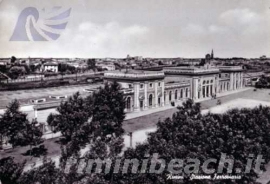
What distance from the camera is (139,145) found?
9.10 meters

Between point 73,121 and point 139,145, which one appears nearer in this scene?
point 139,145

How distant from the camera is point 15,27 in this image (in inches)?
505

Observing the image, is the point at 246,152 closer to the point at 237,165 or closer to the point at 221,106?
the point at 237,165

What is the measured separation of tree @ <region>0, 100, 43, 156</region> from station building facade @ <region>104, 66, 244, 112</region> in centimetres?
982

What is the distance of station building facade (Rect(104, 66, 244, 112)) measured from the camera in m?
23.1

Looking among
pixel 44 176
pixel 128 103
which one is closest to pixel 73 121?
pixel 44 176

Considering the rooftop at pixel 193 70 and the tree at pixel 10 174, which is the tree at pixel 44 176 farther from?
the rooftop at pixel 193 70

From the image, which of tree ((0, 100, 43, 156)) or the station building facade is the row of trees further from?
the station building facade

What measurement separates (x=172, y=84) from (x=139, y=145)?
17.9 metres

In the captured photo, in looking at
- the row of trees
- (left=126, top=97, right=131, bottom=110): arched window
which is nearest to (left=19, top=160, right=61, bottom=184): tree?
the row of trees

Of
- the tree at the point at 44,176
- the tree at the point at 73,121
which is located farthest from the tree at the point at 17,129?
the tree at the point at 44,176

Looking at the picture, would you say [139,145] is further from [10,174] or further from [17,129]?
[17,129]

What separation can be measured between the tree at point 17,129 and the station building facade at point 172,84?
387 inches

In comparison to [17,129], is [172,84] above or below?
above
